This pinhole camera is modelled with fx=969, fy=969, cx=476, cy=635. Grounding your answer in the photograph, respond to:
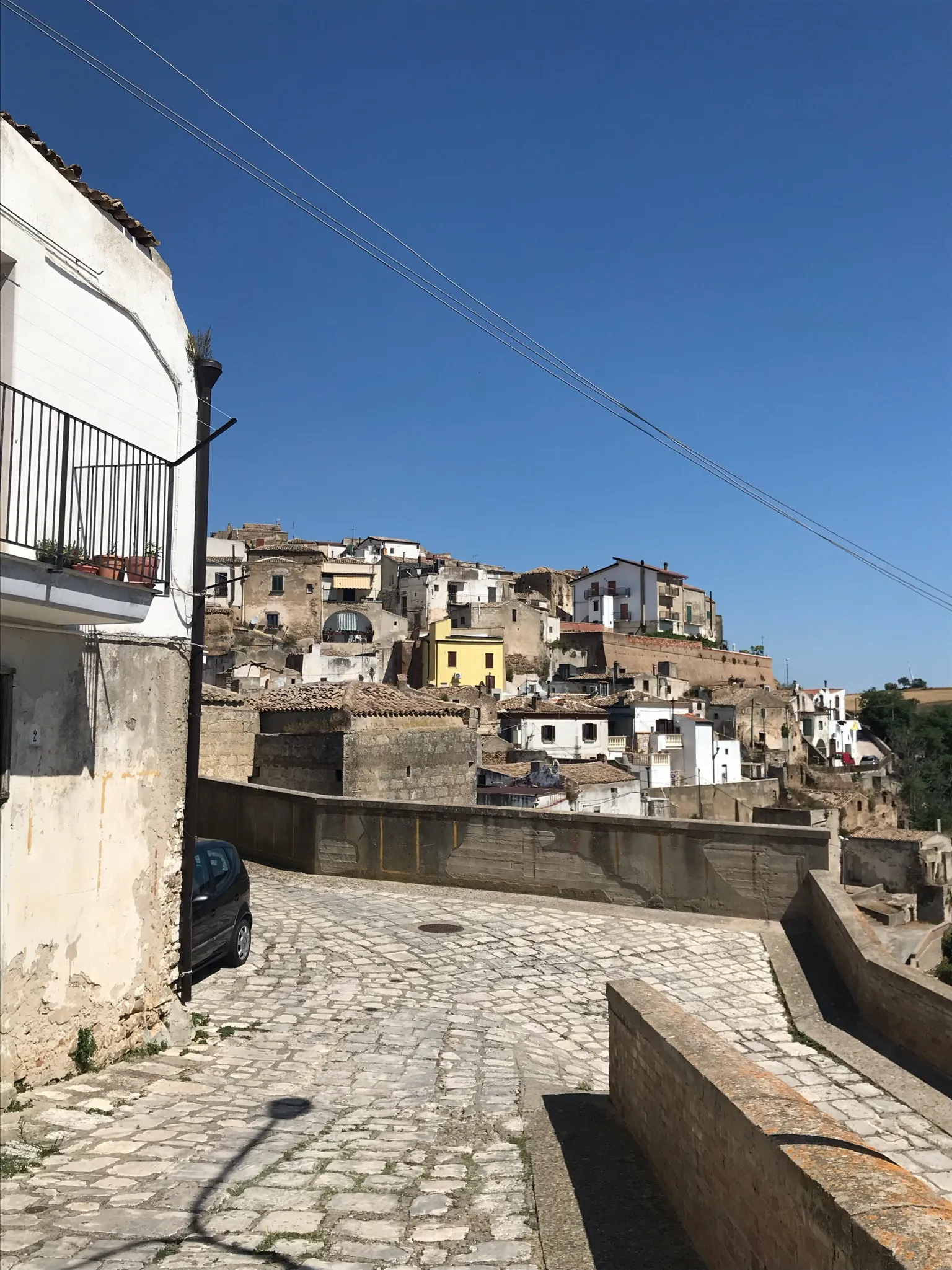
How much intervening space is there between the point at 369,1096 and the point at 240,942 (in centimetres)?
354

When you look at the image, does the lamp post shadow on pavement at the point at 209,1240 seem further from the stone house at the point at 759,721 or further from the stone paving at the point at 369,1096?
the stone house at the point at 759,721

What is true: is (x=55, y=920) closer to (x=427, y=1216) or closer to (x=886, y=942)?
(x=427, y=1216)

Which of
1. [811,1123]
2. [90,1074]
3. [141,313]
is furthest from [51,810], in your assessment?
[811,1123]

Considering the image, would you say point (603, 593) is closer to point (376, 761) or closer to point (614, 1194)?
point (376, 761)

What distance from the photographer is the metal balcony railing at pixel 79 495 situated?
5.76m

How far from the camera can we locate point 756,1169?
3.85m

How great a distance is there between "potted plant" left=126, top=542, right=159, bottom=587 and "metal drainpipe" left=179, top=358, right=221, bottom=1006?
92cm

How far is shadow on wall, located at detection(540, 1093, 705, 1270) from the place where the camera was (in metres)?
4.41

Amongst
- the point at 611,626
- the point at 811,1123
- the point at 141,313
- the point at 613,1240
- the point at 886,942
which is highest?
the point at 611,626

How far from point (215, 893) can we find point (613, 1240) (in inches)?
204

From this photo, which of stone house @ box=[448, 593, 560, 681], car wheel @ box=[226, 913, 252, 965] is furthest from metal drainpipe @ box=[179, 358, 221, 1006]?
stone house @ box=[448, 593, 560, 681]

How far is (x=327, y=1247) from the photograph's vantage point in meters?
4.21

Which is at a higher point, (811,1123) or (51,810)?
(51,810)

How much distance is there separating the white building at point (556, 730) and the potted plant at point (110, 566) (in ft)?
122
